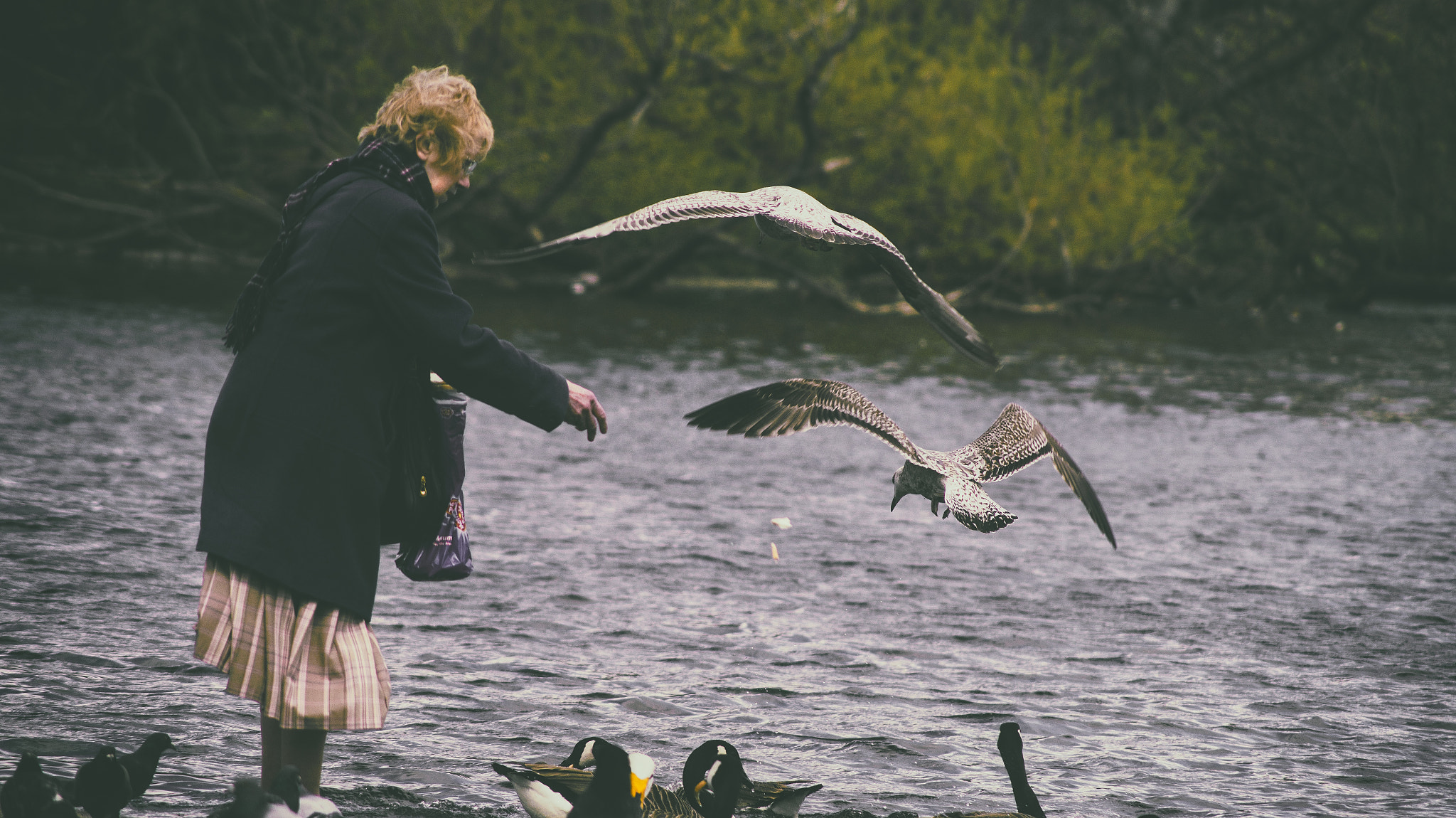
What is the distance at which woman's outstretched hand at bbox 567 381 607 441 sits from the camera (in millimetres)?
4027

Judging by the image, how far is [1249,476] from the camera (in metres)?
12.9

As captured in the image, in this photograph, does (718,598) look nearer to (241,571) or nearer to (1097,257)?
(241,571)

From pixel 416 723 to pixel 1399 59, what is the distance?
36.4 meters

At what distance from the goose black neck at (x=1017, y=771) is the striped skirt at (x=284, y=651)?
2.12m

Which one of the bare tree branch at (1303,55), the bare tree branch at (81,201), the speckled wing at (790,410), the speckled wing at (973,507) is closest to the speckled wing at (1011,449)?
the speckled wing at (973,507)

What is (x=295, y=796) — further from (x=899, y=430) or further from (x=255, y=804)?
(x=899, y=430)

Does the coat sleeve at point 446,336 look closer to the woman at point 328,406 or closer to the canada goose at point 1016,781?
the woman at point 328,406

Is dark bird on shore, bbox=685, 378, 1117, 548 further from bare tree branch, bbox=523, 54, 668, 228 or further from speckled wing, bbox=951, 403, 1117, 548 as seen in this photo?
bare tree branch, bbox=523, 54, 668, 228

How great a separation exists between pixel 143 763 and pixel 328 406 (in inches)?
54.9

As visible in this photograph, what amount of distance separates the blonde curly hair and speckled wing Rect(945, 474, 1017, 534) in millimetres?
2449

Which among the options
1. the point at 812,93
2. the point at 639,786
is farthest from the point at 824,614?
the point at 812,93

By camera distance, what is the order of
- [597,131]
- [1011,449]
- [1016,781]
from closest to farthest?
[1016,781] → [1011,449] → [597,131]

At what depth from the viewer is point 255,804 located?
365 cm

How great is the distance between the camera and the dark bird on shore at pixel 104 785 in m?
4.08
